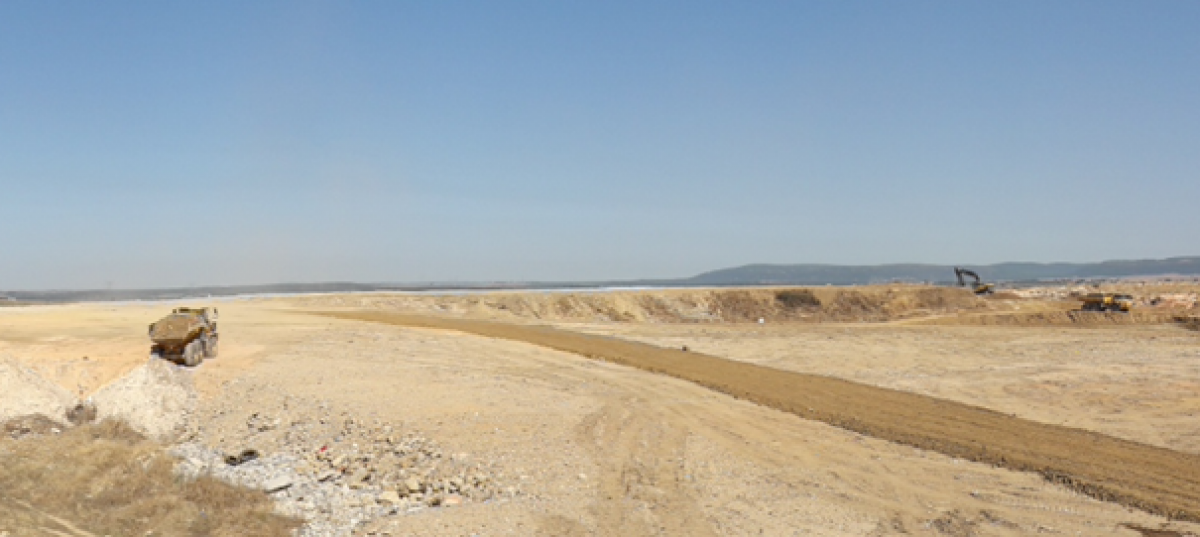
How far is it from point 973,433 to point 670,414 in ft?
22.5

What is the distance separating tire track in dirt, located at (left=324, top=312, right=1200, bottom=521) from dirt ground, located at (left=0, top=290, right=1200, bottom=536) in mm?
706

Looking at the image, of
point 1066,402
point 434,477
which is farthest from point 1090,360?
point 434,477

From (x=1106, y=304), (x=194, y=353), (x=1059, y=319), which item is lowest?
(x=1059, y=319)

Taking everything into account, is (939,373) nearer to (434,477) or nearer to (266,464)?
(434,477)

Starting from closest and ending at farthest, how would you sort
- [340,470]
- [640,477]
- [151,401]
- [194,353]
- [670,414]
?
1. [640,477]
2. [340,470]
3. [670,414]
4. [151,401]
5. [194,353]

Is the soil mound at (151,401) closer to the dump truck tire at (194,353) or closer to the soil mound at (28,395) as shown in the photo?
the soil mound at (28,395)

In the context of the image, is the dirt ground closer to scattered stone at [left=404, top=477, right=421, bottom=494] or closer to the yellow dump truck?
the yellow dump truck

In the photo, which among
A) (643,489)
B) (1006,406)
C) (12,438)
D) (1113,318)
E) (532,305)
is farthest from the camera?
(532,305)

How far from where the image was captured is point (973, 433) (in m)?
18.0

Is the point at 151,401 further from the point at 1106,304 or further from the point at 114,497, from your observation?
the point at 1106,304

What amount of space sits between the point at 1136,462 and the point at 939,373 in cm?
1263

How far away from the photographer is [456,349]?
29047mm

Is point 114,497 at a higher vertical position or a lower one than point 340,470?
higher

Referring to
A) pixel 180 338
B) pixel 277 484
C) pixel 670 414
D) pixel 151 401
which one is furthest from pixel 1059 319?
pixel 151 401
